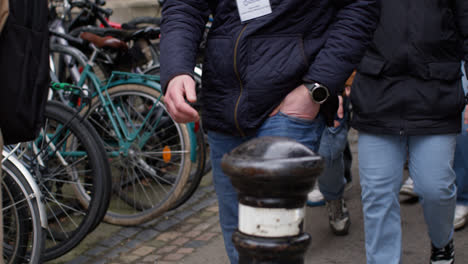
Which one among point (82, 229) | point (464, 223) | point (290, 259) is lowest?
point (464, 223)

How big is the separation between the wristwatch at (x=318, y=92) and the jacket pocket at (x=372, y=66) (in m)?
0.83

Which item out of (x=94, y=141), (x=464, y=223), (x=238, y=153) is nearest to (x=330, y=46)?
(x=238, y=153)

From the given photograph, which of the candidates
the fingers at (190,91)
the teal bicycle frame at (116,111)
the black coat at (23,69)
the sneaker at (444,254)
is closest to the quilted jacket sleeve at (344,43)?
the fingers at (190,91)

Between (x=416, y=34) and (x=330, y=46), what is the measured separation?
833mm

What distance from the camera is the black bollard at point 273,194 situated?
51.7 inches

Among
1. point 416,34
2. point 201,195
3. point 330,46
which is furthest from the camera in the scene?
point 201,195

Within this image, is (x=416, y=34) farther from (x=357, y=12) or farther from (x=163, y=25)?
(x=163, y=25)

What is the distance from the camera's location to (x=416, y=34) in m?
2.76

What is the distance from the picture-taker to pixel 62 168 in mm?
3928

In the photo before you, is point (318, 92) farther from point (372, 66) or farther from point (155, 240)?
point (155, 240)

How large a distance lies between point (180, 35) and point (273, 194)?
1052 mm

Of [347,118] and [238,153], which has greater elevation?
[238,153]

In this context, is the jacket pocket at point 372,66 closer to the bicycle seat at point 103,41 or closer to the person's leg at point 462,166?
the person's leg at point 462,166

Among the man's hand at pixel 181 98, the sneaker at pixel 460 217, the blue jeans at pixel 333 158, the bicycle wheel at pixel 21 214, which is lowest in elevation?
the sneaker at pixel 460 217
